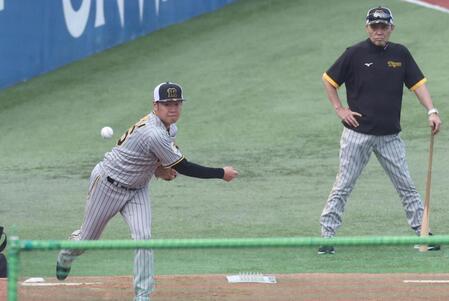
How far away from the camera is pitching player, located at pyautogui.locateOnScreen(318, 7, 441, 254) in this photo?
9625 millimetres

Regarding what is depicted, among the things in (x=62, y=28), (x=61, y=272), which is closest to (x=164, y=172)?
(x=61, y=272)

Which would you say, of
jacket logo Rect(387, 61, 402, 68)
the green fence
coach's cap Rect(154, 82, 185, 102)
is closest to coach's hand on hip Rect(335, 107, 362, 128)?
jacket logo Rect(387, 61, 402, 68)

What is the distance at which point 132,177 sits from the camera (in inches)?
320

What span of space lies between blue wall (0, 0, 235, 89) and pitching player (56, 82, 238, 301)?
28.8ft

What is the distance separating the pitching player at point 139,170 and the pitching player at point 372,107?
6.21 feet

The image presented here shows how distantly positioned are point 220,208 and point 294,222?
97 cm

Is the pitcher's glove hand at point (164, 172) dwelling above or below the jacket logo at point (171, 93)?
below

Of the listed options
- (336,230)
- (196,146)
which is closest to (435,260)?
(336,230)

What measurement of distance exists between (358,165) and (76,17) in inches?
363

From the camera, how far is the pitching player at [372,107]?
Result: 9.62m

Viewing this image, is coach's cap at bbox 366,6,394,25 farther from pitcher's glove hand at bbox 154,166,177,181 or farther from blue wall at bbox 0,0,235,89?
blue wall at bbox 0,0,235,89

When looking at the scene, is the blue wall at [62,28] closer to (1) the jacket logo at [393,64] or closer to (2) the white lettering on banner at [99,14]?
(2) the white lettering on banner at [99,14]

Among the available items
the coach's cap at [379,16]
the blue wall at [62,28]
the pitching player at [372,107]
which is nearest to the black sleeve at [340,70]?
the pitching player at [372,107]

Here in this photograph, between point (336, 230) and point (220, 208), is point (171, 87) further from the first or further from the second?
point (220, 208)
